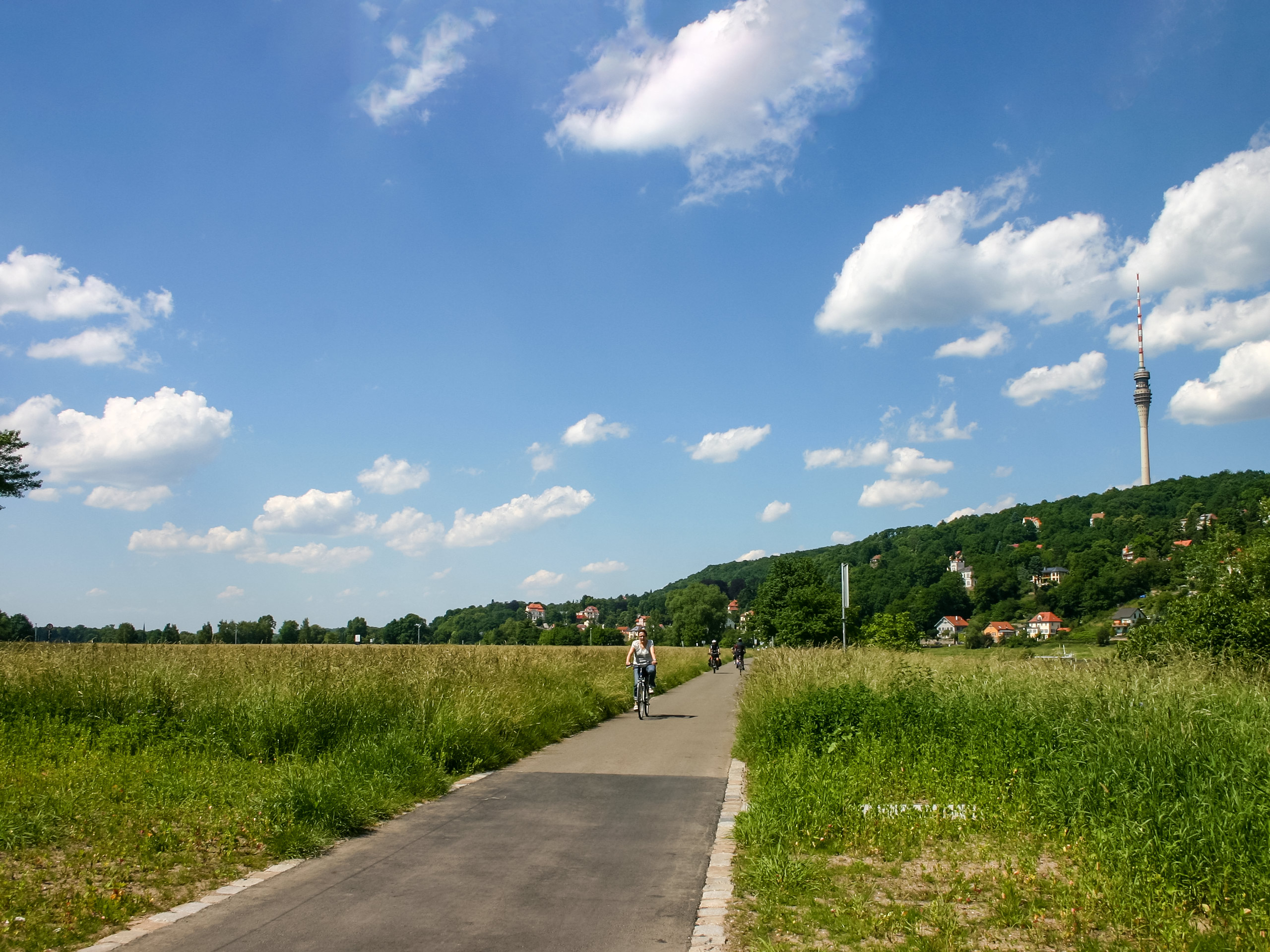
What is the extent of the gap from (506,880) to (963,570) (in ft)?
507

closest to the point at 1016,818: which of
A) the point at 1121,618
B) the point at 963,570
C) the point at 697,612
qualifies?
the point at 697,612

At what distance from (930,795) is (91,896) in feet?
20.3

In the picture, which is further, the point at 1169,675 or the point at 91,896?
the point at 1169,675

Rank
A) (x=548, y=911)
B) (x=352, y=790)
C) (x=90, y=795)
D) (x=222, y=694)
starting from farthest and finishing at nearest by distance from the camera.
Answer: (x=222, y=694) < (x=352, y=790) < (x=90, y=795) < (x=548, y=911)

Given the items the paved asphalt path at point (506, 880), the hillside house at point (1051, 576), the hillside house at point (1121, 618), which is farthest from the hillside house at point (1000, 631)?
the paved asphalt path at point (506, 880)

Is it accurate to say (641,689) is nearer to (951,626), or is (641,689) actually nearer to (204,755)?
(204,755)

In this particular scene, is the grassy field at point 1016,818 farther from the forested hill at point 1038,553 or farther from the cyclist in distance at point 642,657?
the forested hill at point 1038,553

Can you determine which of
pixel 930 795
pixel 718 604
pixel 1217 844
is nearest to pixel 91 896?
pixel 930 795

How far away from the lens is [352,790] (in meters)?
7.51

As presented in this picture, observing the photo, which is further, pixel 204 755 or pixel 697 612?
pixel 697 612

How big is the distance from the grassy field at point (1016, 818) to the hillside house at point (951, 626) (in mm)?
117237

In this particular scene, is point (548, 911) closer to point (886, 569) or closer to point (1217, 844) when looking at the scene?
point (1217, 844)

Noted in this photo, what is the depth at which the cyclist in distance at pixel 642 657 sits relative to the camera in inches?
635

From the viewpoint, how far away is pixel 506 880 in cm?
561
